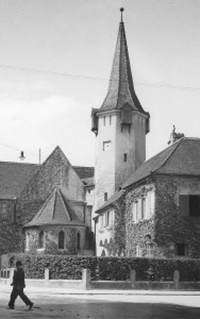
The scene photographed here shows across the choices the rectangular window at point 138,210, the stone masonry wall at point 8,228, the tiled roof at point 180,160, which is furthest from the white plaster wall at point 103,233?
the stone masonry wall at point 8,228

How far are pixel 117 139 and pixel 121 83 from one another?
21.2ft

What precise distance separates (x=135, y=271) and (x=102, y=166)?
72.4 feet

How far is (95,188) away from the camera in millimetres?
58281

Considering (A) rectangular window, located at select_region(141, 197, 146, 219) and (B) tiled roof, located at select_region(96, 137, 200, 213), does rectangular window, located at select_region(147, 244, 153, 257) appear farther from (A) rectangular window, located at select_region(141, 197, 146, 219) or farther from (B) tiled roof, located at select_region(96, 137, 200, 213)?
(B) tiled roof, located at select_region(96, 137, 200, 213)

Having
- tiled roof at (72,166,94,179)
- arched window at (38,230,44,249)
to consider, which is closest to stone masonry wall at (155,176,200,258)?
arched window at (38,230,44,249)

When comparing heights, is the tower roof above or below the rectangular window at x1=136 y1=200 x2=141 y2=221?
above

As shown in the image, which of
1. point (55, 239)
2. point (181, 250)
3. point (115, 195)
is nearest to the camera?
point (181, 250)

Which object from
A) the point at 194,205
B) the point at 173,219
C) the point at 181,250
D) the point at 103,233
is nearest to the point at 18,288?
the point at 173,219

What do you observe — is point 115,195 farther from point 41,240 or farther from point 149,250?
point 149,250

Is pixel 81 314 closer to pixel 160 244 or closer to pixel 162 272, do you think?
pixel 162 272

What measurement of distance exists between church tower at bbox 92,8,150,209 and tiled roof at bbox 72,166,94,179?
1127cm

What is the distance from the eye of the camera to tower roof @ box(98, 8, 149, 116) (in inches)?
2296

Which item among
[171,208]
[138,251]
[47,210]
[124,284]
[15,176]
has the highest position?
[15,176]

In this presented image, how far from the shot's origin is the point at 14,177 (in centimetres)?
6500
